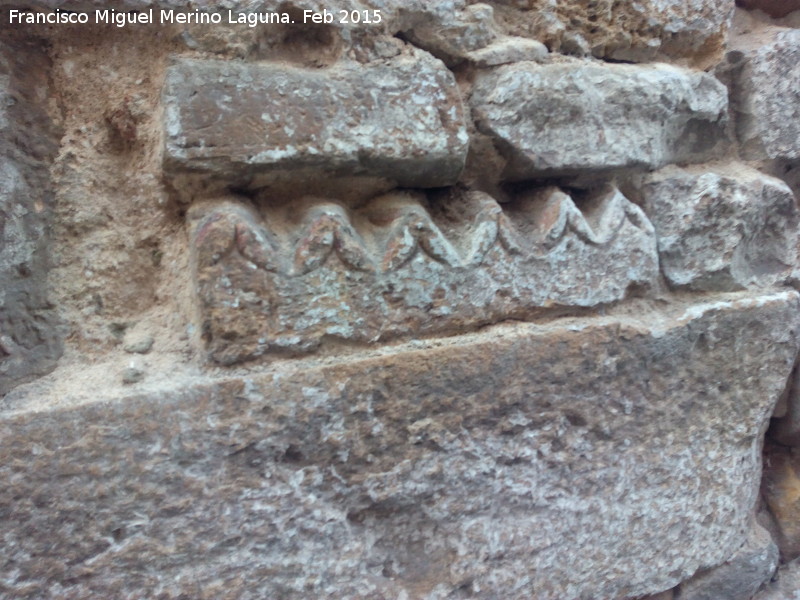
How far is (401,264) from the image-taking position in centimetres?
81

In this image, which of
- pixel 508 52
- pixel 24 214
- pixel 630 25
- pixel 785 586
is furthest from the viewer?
pixel 785 586

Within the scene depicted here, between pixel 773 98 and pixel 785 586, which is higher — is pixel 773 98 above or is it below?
above

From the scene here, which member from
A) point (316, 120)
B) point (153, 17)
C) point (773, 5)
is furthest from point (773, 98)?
point (153, 17)

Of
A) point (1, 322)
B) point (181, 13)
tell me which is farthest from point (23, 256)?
point (181, 13)

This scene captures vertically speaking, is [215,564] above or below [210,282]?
below

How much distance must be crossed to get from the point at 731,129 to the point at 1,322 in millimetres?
1135

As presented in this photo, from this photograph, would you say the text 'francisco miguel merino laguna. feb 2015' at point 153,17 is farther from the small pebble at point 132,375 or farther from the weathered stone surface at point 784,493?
the weathered stone surface at point 784,493

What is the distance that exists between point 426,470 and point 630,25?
2.43ft

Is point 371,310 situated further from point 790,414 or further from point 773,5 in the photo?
point 773,5

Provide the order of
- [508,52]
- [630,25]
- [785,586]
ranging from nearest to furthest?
[508,52]
[630,25]
[785,586]

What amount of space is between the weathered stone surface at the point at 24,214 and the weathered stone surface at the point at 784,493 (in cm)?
118

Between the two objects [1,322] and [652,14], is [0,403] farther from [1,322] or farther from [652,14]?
[652,14]

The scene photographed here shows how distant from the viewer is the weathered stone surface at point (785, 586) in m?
1.15

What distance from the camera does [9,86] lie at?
2.46 ft
